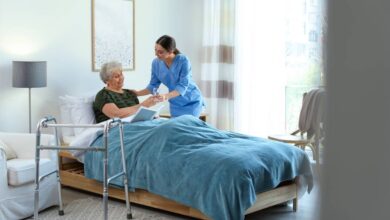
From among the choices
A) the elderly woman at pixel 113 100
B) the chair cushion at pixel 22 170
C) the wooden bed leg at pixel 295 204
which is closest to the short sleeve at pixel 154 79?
the elderly woman at pixel 113 100

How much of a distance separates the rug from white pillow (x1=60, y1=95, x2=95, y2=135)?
79 cm

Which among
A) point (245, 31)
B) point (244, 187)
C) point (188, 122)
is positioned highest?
point (245, 31)

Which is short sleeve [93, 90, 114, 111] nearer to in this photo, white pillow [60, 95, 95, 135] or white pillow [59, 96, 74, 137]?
white pillow [60, 95, 95, 135]

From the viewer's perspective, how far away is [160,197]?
3701 mm

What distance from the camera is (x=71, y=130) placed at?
4.80m

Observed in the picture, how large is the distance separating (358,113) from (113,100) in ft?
14.2

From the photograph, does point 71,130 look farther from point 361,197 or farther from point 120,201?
point 361,197

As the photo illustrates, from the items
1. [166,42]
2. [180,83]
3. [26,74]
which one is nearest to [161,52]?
[166,42]

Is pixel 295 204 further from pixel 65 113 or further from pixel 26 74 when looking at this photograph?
pixel 26 74

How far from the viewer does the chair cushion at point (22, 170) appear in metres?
3.48

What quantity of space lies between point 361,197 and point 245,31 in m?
5.98

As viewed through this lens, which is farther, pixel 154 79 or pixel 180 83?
pixel 154 79

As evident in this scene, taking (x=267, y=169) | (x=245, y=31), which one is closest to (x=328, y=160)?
(x=267, y=169)

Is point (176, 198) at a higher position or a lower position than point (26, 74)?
lower
